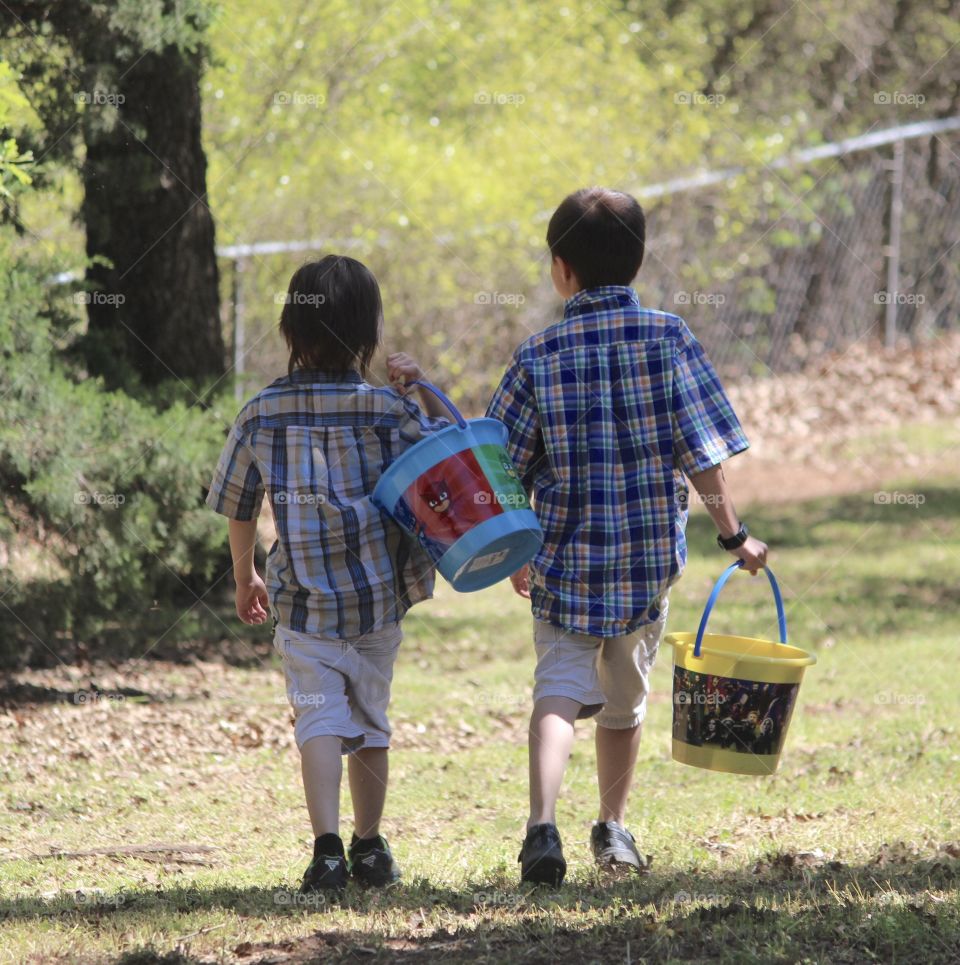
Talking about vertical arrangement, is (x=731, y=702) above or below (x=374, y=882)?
above

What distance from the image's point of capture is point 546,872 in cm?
322

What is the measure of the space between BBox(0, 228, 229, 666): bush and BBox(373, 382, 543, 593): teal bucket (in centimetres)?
239

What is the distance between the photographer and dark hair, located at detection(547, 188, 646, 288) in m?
3.44

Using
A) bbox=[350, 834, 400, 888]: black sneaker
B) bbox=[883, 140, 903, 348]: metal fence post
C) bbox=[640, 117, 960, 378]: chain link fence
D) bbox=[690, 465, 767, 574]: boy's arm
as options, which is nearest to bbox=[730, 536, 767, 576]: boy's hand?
bbox=[690, 465, 767, 574]: boy's arm

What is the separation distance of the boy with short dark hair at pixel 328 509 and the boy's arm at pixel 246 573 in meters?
0.02

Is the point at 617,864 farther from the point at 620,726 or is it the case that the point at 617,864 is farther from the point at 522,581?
the point at 522,581

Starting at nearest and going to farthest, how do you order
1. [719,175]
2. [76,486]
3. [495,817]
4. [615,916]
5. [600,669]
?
[615,916] → [600,669] → [495,817] → [76,486] → [719,175]

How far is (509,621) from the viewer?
7.47 meters

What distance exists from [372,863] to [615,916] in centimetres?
72

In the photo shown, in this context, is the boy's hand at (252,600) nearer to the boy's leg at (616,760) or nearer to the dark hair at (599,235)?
the boy's leg at (616,760)

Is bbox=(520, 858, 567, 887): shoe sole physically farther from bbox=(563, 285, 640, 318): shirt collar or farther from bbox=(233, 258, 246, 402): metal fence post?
bbox=(233, 258, 246, 402): metal fence post

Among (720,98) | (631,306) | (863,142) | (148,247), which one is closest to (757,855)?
(631,306)

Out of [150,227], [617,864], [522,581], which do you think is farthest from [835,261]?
[617,864]

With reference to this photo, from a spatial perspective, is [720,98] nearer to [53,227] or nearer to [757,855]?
[53,227]
